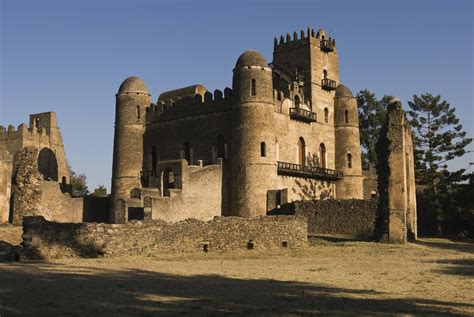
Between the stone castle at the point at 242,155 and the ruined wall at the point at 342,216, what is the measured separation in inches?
2.1

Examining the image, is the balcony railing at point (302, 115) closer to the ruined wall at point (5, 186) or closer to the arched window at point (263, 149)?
the arched window at point (263, 149)

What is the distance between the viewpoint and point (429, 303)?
36.2 feet

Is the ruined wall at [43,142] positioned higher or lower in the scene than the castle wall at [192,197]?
higher

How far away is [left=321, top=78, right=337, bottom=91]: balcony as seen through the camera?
151 feet

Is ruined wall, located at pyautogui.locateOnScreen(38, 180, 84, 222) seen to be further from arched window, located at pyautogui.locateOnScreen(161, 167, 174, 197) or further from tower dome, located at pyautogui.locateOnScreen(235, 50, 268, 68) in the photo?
tower dome, located at pyautogui.locateOnScreen(235, 50, 268, 68)

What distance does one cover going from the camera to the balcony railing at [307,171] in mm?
40250

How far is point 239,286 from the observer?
12977 mm

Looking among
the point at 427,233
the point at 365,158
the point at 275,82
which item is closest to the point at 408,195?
the point at 427,233

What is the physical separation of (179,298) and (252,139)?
27.0 metres

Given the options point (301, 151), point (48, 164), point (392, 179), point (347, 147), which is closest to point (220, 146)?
point (301, 151)

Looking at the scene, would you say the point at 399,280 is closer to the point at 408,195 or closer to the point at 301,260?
the point at 301,260

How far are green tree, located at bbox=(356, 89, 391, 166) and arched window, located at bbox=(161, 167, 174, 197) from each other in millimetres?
22862

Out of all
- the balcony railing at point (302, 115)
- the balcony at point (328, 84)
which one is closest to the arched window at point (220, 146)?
the balcony railing at point (302, 115)

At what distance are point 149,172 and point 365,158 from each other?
70.7 feet
